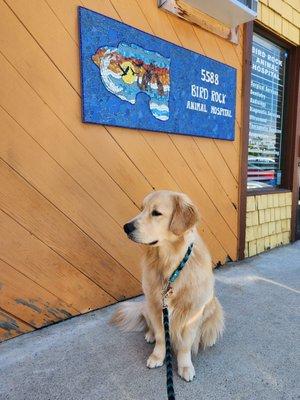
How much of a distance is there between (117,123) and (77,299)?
1.31 meters

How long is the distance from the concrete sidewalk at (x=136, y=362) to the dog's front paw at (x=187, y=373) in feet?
0.09

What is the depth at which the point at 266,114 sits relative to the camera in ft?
13.0

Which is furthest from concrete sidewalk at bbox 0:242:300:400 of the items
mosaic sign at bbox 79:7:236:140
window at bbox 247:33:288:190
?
window at bbox 247:33:288:190

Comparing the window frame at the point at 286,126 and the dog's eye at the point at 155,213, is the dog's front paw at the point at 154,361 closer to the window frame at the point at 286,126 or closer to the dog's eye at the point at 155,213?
the dog's eye at the point at 155,213

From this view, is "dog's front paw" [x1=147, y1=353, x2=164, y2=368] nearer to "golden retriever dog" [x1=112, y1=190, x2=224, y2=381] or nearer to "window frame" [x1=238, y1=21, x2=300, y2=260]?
"golden retriever dog" [x1=112, y1=190, x2=224, y2=381]

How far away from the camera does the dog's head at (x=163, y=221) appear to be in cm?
165

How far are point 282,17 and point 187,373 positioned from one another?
12.8ft

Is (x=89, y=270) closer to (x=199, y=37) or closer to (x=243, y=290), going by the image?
(x=243, y=290)

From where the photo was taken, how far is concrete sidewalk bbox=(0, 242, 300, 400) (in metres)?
1.54

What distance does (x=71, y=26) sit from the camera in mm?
2061

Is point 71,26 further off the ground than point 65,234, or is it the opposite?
point 71,26

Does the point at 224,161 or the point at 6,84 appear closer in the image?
the point at 6,84

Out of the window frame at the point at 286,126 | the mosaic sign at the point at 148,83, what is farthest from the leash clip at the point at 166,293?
the window frame at the point at 286,126

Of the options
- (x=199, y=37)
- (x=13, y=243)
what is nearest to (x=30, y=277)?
(x=13, y=243)
